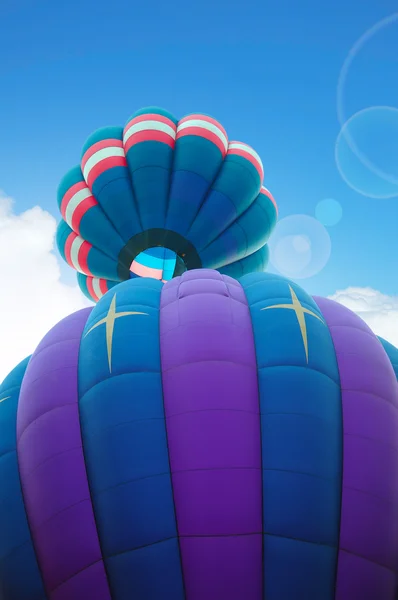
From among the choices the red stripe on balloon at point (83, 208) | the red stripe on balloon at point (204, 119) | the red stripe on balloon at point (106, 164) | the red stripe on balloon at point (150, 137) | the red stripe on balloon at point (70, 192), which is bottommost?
the red stripe on balloon at point (83, 208)

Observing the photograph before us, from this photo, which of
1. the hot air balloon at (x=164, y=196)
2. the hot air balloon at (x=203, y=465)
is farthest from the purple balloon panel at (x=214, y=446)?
the hot air balloon at (x=164, y=196)

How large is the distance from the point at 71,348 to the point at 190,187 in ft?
14.4

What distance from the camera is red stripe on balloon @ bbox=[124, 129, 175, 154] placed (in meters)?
7.98

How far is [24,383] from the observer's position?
14.3 ft

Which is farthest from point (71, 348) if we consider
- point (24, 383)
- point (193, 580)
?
point (193, 580)

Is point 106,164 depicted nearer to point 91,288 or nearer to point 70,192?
point 70,192

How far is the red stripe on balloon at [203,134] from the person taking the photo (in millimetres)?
8109

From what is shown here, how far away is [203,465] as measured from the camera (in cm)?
349

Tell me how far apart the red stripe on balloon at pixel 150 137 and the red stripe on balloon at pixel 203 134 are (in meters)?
0.23

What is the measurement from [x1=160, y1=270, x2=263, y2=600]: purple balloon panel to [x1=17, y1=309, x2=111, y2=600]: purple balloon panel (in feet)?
2.40

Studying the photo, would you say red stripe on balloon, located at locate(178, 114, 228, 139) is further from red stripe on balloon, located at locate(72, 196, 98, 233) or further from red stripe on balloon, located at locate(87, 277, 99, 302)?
red stripe on balloon, located at locate(87, 277, 99, 302)

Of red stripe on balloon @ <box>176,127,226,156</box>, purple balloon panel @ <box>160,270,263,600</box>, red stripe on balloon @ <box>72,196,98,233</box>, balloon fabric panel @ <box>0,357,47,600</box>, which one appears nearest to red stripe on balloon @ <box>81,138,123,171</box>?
red stripe on balloon @ <box>72,196,98,233</box>

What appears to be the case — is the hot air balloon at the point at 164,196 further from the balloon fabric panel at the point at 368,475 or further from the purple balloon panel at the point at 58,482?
the balloon fabric panel at the point at 368,475

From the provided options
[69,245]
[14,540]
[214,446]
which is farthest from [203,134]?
[14,540]
